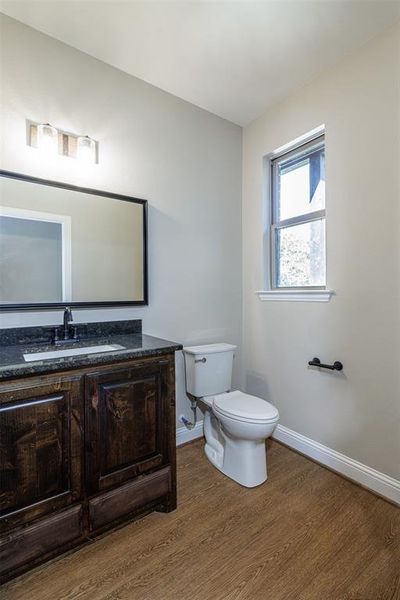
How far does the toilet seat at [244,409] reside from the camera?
5.68 feet

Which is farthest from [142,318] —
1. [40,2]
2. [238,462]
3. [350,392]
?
[40,2]

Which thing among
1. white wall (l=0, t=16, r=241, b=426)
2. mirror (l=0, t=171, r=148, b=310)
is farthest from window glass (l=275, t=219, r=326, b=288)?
mirror (l=0, t=171, r=148, b=310)

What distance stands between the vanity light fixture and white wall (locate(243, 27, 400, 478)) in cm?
140

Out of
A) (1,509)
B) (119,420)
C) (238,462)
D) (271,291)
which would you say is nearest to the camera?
(1,509)

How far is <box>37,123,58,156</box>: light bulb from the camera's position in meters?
1.66

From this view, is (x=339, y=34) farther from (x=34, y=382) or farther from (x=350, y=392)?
(x=34, y=382)

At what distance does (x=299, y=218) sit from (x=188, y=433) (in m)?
1.87

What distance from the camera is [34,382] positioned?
3.94ft

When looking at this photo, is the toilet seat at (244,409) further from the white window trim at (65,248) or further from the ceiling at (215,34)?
the ceiling at (215,34)

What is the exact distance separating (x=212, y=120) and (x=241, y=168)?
17.6 inches

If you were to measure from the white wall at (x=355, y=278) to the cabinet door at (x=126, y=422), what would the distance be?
110 centimetres

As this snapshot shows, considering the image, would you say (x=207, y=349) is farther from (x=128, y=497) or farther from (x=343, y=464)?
(x=343, y=464)

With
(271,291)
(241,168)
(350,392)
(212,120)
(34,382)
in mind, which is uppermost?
(212,120)

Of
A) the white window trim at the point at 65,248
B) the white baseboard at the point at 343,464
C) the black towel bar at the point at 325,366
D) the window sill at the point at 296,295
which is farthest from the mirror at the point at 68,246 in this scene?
the white baseboard at the point at 343,464
